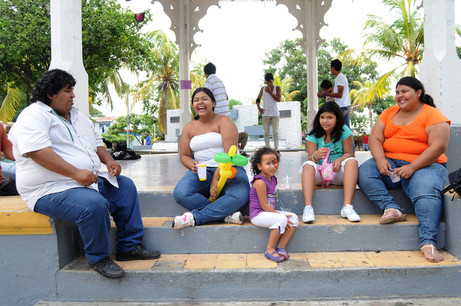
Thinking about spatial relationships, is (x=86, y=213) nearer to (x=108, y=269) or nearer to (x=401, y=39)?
(x=108, y=269)

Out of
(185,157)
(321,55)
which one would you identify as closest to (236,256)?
(185,157)

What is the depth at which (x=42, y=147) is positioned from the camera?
8.52ft

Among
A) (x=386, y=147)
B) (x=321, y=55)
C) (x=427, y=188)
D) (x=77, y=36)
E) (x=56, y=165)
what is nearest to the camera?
(x=56, y=165)

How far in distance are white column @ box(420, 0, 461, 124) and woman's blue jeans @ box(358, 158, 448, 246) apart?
37.3 inches

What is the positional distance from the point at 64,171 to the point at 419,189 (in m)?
2.76

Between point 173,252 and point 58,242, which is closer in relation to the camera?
point 58,242

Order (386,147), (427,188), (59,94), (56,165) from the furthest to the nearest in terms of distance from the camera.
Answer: (386,147)
(427,188)
(59,94)
(56,165)

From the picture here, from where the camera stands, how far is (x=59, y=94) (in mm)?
2848

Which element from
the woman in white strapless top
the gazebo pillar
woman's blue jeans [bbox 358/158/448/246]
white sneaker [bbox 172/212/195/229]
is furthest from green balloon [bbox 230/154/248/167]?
the gazebo pillar

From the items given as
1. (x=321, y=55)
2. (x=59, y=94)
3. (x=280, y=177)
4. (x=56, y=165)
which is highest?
(x=321, y=55)

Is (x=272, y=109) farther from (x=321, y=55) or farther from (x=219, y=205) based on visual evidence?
(x=321, y=55)

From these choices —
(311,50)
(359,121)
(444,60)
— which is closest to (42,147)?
(444,60)

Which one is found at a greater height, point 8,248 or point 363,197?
point 363,197

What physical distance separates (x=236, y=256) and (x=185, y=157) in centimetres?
109
